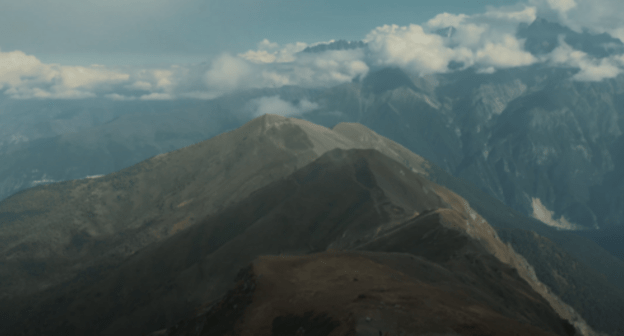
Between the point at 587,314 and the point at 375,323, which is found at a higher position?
the point at 375,323

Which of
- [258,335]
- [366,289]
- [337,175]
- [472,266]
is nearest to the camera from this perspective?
[258,335]

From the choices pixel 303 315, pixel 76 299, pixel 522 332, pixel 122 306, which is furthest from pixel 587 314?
pixel 76 299

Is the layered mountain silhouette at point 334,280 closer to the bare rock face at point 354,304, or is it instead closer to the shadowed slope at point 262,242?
the bare rock face at point 354,304

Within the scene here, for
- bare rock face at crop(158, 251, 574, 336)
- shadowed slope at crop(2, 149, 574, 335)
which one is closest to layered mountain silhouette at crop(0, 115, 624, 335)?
bare rock face at crop(158, 251, 574, 336)

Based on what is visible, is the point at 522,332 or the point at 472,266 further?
the point at 472,266

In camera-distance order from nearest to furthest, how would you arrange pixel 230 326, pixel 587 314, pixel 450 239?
1. pixel 230 326
2. pixel 450 239
3. pixel 587 314

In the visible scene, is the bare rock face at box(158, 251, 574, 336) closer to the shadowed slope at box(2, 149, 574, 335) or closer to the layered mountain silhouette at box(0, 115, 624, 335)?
the layered mountain silhouette at box(0, 115, 624, 335)

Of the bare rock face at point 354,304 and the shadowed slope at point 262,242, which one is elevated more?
the bare rock face at point 354,304

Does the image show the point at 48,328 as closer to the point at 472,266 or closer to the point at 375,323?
the point at 472,266

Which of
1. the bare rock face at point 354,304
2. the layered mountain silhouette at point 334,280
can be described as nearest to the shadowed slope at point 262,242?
the layered mountain silhouette at point 334,280

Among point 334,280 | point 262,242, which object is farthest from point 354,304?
point 262,242

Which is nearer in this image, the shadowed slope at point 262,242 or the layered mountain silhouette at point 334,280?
the layered mountain silhouette at point 334,280
